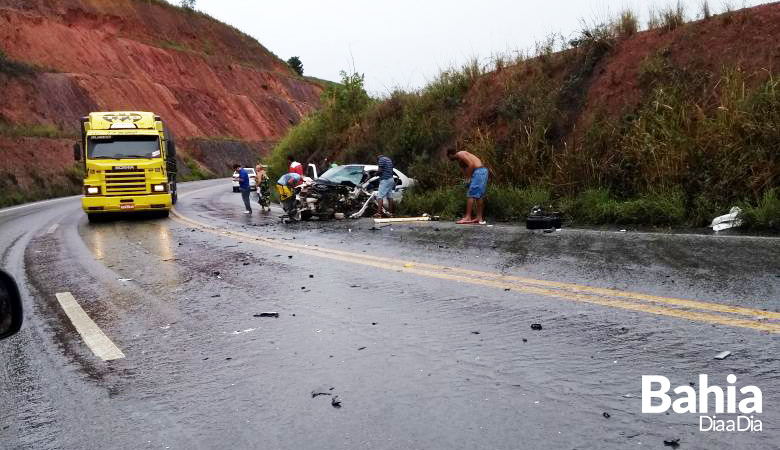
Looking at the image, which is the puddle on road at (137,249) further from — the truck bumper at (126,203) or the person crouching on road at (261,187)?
the person crouching on road at (261,187)

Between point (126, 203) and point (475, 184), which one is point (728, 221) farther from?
point (126, 203)

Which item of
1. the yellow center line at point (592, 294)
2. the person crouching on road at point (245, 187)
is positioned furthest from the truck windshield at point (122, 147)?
the yellow center line at point (592, 294)

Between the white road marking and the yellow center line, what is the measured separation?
3258mm

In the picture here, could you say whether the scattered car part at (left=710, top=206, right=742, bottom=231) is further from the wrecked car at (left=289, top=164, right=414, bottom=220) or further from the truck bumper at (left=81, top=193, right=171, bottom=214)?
the truck bumper at (left=81, top=193, right=171, bottom=214)

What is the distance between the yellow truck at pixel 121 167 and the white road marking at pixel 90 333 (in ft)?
34.9

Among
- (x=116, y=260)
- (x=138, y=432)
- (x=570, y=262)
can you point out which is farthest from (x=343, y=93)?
(x=138, y=432)

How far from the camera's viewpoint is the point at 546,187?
14039 millimetres

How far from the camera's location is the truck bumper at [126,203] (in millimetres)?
16359

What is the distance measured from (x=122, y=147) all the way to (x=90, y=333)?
13.3 m

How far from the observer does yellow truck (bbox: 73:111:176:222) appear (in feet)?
54.1

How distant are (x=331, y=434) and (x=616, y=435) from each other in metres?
1.31

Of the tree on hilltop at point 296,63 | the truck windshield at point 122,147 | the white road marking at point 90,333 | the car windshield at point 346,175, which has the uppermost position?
the tree on hilltop at point 296,63

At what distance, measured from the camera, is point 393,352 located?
4.32 metres

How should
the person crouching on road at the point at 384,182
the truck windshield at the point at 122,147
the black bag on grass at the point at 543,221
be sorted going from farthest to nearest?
the truck windshield at the point at 122,147, the person crouching on road at the point at 384,182, the black bag on grass at the point at 543,221
